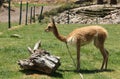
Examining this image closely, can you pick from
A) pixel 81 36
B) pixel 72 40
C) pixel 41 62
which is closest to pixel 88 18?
pixel 81 36

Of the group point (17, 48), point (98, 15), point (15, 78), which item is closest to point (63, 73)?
point (15, 78)

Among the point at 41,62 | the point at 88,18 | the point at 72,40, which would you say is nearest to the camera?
the point at 41,62

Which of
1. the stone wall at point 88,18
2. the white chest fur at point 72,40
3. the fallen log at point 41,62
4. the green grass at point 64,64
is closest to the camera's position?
the fallen log at point 41,62

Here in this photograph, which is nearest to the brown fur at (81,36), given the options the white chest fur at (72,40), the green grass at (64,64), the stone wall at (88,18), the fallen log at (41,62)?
the white chest fur at (72,40)

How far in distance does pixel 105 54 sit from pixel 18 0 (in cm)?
5874

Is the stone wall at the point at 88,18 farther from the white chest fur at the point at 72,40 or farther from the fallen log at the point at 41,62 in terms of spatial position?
the fallen log at the point at 41,62

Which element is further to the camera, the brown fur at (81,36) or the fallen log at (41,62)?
the brown fur at (81,36)

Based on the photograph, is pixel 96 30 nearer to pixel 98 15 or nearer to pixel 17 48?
pixel 17 48

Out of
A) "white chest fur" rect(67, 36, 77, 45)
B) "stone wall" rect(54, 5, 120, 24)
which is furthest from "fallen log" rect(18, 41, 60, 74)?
"stone wall" rect(54, 5, 120, 24)

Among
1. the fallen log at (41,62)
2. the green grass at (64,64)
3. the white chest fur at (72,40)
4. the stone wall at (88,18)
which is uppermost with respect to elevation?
the white chest fur at (72,40)

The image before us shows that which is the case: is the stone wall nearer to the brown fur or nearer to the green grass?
the green grass

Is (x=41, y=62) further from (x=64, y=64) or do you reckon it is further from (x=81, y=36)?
(x=64, y=64)

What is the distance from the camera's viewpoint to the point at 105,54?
12.7m

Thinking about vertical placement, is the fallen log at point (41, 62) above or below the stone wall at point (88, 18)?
above
